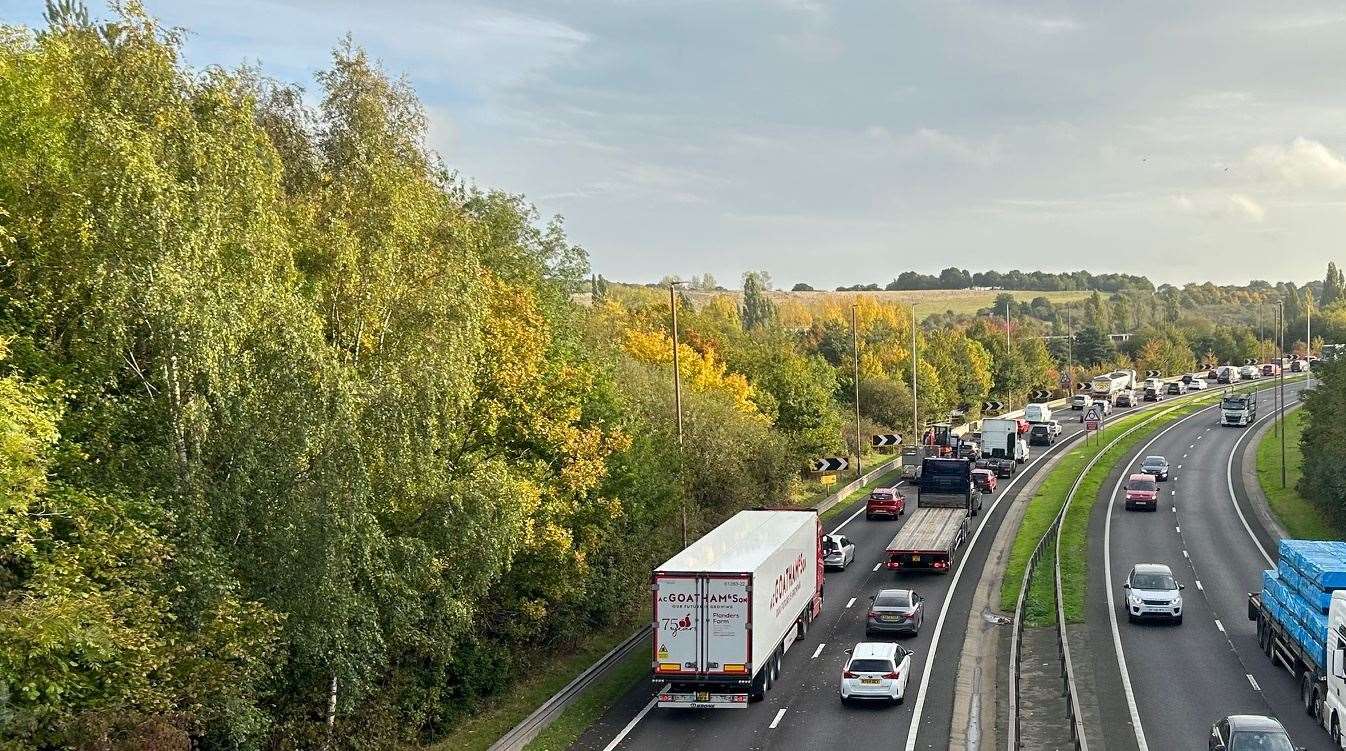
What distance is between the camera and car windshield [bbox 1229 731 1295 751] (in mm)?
21703

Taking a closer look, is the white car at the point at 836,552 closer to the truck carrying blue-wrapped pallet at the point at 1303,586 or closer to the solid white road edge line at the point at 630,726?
the solid white road edge line at the point at 630,726

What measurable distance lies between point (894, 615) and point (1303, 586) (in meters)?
12.1

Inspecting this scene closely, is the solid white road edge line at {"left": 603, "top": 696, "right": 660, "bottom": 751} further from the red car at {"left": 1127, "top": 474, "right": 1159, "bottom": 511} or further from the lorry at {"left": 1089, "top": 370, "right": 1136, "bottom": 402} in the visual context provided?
the lorry at {"left": 1089, "top": 370, "right": 1136, "bottom": 402}

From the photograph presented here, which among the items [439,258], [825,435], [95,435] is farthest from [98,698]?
[825,435]

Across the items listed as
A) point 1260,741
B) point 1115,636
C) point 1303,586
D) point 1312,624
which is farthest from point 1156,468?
Result: point 1260,741

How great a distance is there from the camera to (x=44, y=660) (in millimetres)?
18625

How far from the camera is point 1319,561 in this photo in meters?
29.9

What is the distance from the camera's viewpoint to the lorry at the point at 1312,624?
26.0 metres

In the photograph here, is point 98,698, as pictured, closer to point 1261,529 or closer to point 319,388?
point 319,388

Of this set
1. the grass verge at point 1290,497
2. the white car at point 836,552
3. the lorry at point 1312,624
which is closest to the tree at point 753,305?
the grass verge at point 1290,497

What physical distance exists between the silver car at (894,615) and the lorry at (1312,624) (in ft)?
32.7

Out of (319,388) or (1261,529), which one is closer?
(319,388)

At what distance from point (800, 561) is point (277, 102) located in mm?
19878

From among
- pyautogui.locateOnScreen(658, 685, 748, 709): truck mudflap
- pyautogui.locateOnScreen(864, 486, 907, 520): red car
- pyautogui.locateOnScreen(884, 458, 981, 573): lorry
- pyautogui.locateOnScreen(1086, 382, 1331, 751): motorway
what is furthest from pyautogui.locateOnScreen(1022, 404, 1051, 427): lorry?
pyautogui.locateOnScreen(658, 685, 748, 709): truck mudflap
